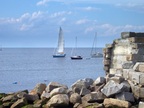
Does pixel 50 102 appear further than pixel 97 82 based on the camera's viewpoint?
No

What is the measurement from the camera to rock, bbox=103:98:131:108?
13508mm

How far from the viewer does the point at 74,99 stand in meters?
14.6

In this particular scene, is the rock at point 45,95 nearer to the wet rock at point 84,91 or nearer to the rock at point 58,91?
the rock at point 58,91

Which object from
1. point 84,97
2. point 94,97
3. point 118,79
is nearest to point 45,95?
point 84,97

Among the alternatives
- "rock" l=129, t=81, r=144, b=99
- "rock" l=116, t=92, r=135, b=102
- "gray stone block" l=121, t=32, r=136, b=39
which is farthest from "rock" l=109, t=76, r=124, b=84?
"gray stone block" l=121, t=32, r=136, b=39

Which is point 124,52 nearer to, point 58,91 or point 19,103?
point 58,91

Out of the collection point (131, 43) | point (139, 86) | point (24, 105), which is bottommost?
point (24, 105)

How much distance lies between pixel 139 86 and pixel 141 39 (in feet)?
11.7

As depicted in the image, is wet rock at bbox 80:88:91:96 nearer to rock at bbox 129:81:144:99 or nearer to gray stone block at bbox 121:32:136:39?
rock at bbox 129:81:144:99

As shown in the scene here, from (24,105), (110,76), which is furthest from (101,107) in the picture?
(24,105)

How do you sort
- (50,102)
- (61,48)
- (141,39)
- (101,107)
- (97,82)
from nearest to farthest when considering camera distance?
(101,107) → (50,102) → (97,82) → (141,39) → (61,48)

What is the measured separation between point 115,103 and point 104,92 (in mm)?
814

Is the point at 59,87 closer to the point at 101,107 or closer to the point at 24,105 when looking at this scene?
the point at 24,105

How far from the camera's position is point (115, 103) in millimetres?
13625
